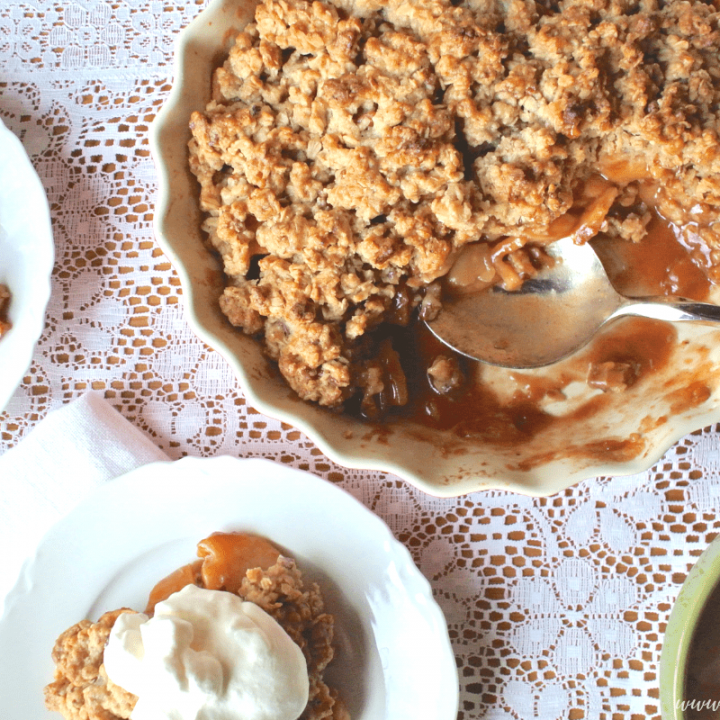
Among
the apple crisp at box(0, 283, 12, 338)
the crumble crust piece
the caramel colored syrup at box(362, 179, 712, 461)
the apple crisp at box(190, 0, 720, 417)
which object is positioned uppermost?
the apple crisp at box(190, 0, 720, 417)

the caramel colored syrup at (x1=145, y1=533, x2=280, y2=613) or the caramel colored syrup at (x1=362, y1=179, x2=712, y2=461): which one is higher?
the caramel colored syrup at (x1=362, y1=179, x2=712, y2=461)

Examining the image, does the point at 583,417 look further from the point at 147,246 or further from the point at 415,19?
the point at 147,246

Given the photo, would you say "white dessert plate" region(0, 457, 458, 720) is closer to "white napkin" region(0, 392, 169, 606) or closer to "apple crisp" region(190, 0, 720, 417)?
"white napkin" region(0, 392, 169, 606)

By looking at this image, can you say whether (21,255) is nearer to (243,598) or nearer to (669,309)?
(243,598)

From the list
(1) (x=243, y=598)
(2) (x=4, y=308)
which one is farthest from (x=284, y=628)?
(2) (x=4, y=308)

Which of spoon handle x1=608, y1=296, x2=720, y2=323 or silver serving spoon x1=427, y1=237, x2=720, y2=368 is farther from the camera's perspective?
silver serving spoon x1=427, y1=237, x2=720, y2=368

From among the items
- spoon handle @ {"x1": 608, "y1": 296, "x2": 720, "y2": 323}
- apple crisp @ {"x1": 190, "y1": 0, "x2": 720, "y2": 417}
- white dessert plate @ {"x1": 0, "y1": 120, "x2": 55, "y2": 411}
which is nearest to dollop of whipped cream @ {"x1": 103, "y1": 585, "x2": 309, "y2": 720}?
apple crisp @ {"x1": 190, "y1": 0, "x2": 720, "y2": 417}

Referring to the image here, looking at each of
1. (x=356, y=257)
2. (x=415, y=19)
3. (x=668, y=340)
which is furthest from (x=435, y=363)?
(x=415, y=19)
